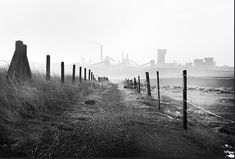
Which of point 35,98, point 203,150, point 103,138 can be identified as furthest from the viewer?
point 35,98

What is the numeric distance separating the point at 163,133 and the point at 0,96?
3.78 m

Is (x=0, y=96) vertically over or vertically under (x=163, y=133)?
over

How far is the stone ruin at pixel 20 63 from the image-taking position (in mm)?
7625

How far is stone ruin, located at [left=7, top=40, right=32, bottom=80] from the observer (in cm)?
762

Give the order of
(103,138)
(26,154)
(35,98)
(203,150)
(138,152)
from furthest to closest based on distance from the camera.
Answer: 1. (35,98)
2. (103,138)
3. (203,150)
4. (138,152)
5. (26,154)

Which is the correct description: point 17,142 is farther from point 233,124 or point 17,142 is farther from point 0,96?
point 233,124

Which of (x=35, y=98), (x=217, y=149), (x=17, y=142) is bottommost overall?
(x=217, y=149)

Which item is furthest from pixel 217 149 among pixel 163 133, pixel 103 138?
pixel 103 138

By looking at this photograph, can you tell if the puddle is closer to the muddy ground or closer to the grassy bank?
the muddy ground

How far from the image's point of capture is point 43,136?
4004mm

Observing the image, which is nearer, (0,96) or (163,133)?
(163,133)

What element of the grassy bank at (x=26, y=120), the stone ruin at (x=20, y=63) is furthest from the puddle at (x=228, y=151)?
the stone ruin at (x=20, y=63)

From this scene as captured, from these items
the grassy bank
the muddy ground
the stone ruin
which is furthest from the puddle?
the stone ruin

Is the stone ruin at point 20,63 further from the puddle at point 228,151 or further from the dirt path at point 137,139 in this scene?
the puddle at point 228,151
